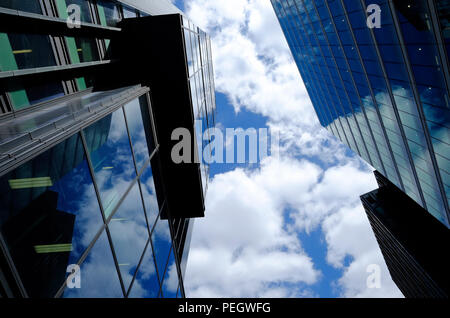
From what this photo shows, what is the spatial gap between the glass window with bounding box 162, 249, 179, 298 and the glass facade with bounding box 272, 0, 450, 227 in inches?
809

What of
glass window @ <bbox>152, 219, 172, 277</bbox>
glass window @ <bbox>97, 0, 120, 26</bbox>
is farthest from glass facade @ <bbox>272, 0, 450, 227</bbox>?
glass window @ <bbox>152, 219, 172, 277</bbox>

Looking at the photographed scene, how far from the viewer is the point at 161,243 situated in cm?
1127

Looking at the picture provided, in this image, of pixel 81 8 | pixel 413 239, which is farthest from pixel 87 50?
pixel 413 239

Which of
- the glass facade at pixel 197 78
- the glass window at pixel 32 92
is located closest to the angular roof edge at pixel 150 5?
the glass facade at pixel 197 78

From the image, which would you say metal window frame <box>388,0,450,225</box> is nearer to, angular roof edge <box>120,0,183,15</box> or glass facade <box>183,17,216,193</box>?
glass facade <box>183,17,216,193</box>

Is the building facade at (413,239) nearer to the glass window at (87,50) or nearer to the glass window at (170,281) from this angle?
the glass window at (170,281)

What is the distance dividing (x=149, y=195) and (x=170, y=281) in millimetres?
5440

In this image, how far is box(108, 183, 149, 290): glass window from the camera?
7133mm

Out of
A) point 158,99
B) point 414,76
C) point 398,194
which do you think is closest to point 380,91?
point 414,76

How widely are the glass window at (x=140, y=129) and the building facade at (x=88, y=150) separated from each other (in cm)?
5

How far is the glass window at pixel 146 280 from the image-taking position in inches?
324

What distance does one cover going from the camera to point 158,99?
40.3ft
